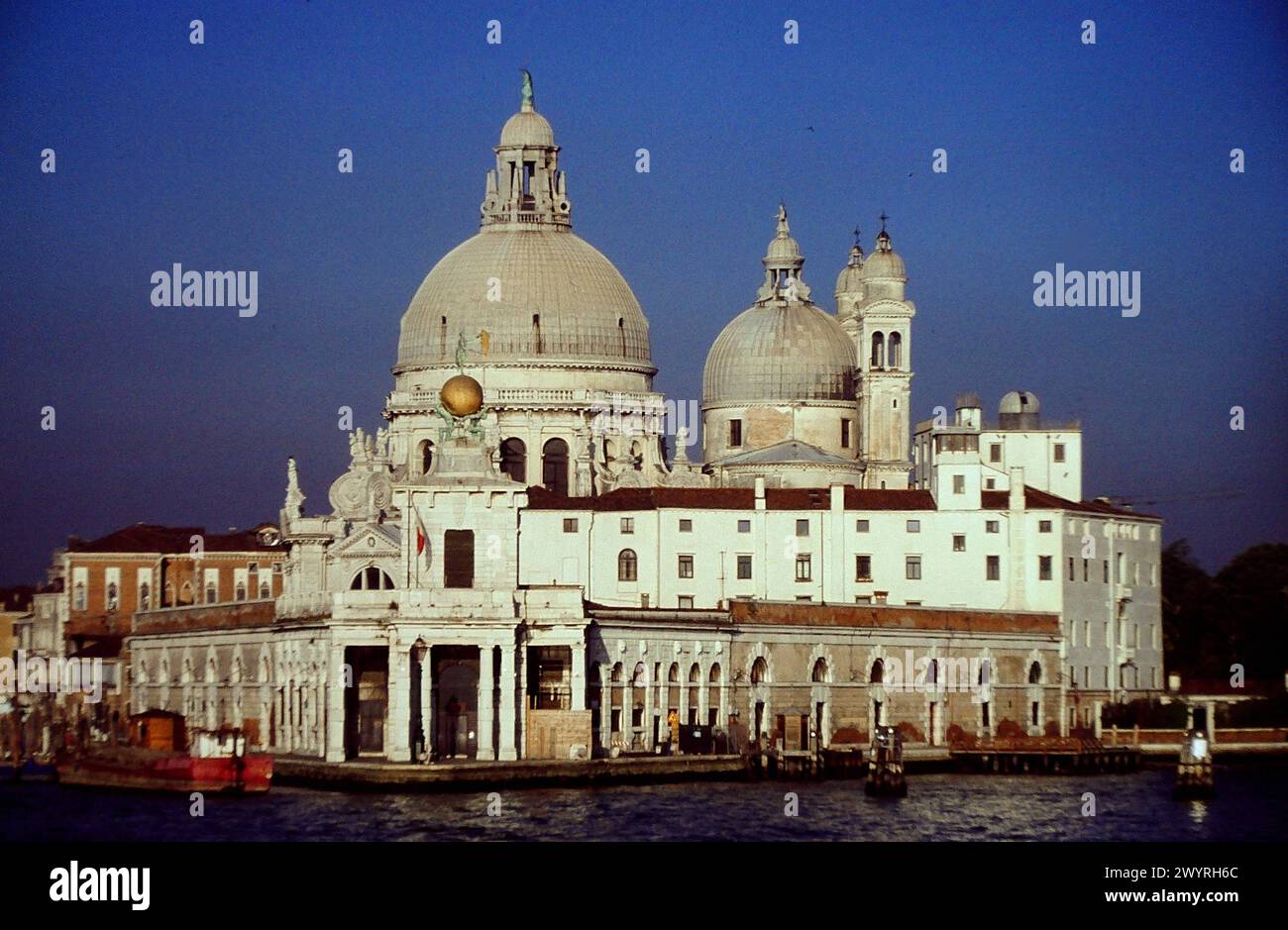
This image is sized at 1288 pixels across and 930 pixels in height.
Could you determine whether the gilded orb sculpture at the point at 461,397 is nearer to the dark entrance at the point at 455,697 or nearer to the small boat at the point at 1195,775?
the dark entrance at the point at 455,697

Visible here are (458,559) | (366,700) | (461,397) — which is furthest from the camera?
(461,397)

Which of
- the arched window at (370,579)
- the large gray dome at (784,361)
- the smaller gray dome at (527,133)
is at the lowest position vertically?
the arched window at (370,579)

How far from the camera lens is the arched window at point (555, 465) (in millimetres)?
126438

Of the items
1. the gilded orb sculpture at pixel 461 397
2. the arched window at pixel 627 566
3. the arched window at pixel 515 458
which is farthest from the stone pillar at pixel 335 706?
the arched window at pixel 515 458

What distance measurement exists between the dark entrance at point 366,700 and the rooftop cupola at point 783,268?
3730 cm

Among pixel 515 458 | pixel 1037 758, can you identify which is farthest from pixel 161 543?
pixel 1037 758

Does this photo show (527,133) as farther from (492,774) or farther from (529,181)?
(492,774)

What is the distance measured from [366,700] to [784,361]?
115ft

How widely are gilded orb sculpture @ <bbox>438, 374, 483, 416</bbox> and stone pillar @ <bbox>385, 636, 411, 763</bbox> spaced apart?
345 inches

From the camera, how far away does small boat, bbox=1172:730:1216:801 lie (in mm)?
93688


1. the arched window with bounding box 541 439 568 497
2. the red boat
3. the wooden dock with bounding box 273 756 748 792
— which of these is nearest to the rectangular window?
the wooden dock with bounding box 273 756 748 792

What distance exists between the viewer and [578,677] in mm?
95688
